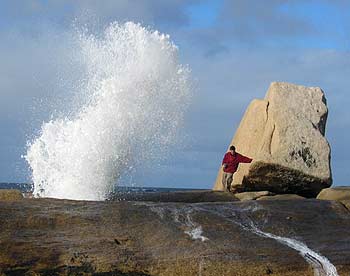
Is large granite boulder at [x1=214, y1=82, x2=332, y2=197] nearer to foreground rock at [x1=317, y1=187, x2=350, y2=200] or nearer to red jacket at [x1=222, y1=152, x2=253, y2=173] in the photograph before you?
red jacket at [x1=222, y1=152, x2=253, y2=173]

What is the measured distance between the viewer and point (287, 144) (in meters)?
19.7

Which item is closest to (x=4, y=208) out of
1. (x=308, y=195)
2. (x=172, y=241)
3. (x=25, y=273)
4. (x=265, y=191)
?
(x=25, y=273)

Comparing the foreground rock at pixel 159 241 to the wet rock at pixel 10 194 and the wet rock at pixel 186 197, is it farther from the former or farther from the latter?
the wet rock at pixel 186 197

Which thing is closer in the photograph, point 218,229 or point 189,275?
point 189,275

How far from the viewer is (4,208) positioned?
376 inches

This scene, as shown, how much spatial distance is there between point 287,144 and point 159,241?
11.0 metres

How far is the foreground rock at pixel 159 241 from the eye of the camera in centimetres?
880

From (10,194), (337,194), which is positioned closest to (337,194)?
(337,194)

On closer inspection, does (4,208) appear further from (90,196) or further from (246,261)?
(90,196)

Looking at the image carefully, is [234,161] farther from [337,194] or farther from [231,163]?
[337,194]

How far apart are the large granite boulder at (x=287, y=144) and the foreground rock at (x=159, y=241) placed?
8398mm

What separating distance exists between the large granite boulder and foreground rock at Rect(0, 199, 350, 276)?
840 centimetres

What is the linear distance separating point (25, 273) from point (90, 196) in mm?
7275

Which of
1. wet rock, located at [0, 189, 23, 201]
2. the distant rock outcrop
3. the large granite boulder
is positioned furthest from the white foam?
the large granite boulder
